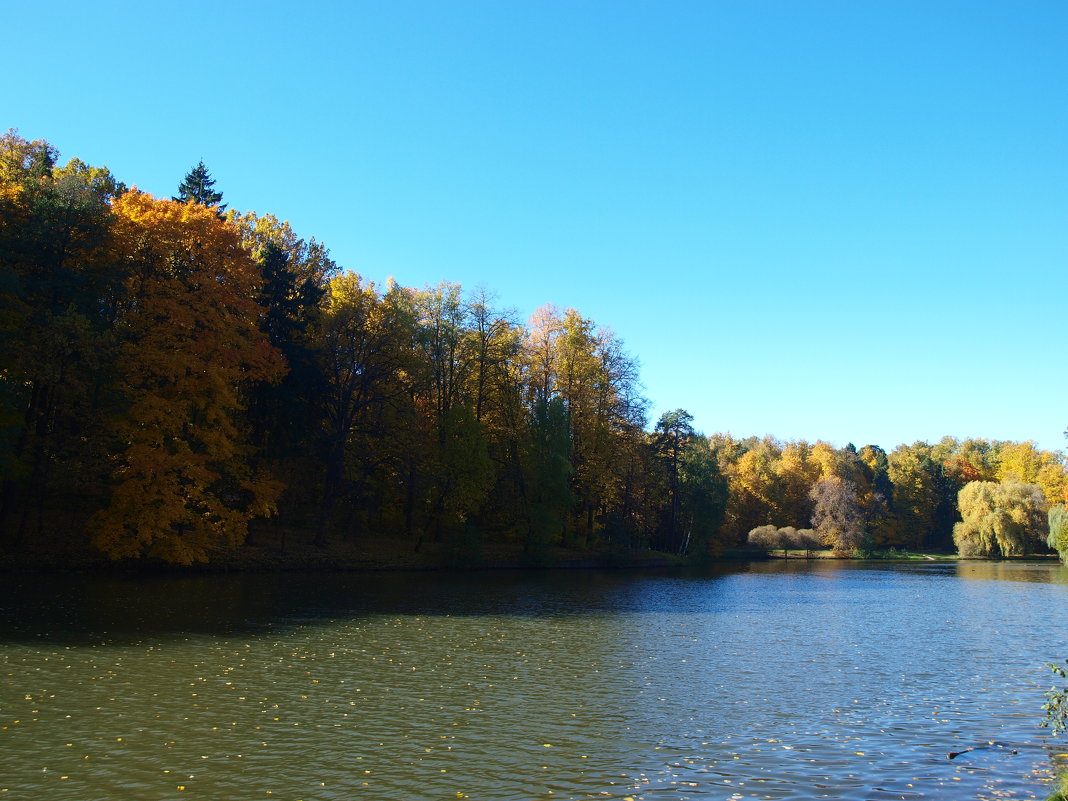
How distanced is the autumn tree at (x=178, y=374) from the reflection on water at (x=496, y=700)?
4753 millimetres

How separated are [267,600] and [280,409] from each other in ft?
52.7

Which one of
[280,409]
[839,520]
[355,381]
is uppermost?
[355,381]

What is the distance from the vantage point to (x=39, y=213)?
32.6 m

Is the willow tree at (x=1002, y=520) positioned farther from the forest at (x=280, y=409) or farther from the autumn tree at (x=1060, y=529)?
the autumn tree at (x=1060, y=529)

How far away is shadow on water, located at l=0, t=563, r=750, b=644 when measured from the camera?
70.2 ft

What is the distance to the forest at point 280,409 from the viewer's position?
110 feet

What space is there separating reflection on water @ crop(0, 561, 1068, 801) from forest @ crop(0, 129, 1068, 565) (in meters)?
6.76

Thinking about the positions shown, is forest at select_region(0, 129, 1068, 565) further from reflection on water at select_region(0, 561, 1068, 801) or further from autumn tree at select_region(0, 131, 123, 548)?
reflection on water at select_region(0, 561, 1068, 801)

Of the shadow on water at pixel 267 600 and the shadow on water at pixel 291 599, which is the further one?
the shadow on water at pixel 291 599

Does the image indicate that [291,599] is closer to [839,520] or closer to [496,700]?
[496,700]

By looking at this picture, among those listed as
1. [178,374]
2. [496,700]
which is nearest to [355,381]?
[178,374]

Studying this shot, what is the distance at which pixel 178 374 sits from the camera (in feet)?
116

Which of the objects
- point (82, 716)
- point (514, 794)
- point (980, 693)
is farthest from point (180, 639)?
point (980, 693)

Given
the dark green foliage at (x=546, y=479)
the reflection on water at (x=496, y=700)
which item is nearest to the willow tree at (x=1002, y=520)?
the dark green foliage at (x=546, y=479)
